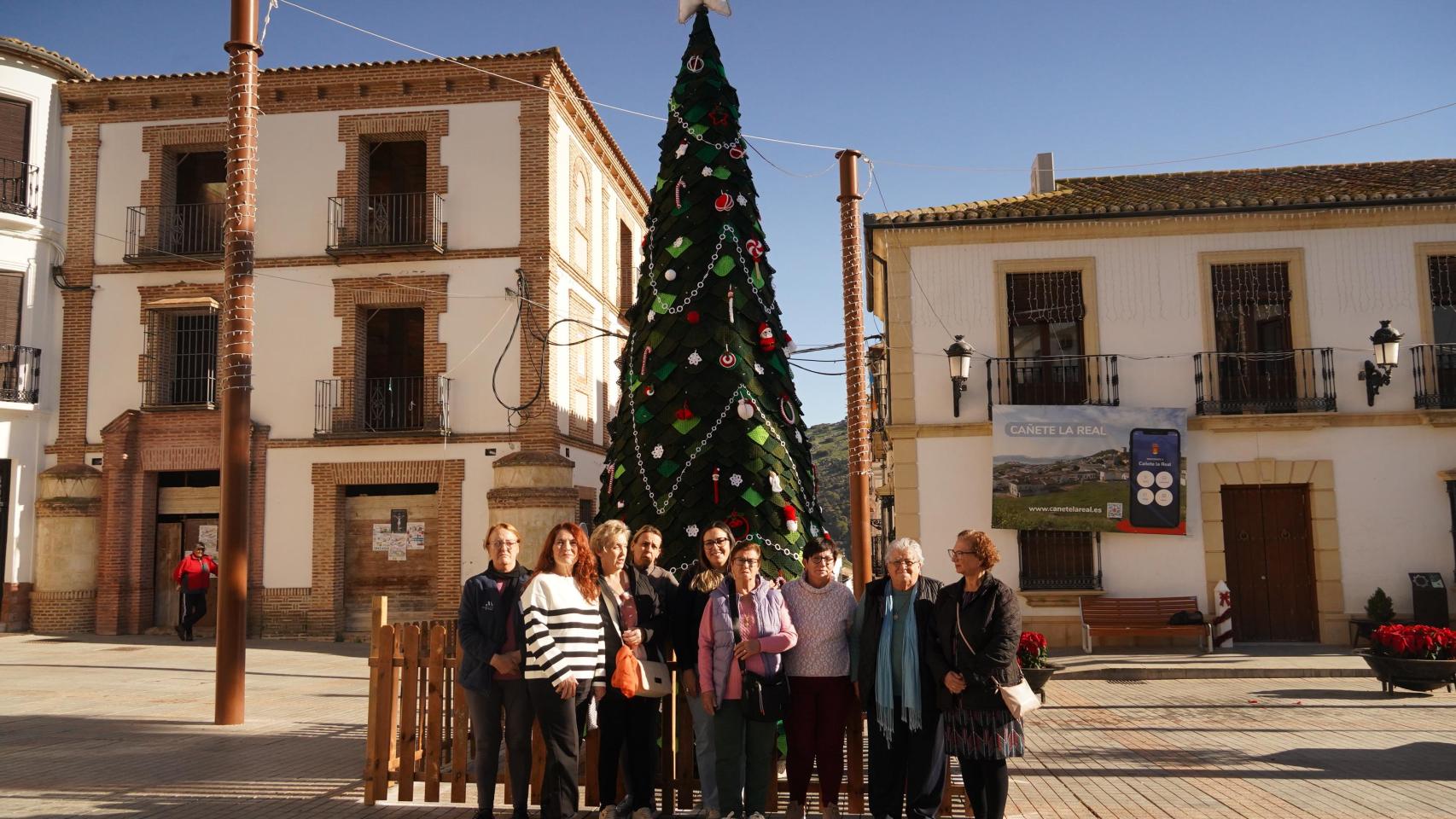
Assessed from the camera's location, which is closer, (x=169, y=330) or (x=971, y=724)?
(x=971, y=724)

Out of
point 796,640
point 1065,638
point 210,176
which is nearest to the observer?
point 796,640

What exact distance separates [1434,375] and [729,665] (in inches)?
585

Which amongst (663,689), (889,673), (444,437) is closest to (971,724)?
(889,673)

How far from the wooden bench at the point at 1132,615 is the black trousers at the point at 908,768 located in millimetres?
10336

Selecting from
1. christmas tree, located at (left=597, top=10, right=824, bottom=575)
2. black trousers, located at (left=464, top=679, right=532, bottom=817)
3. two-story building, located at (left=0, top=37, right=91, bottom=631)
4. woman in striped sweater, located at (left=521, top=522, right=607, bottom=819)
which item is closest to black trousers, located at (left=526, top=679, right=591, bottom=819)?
woman in striped sweater, located at (left=521, top=522, right=607, bottom=819)

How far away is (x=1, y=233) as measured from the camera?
62.1 feet

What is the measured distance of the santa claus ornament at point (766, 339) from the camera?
7.17 metres

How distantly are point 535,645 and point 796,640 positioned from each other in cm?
138

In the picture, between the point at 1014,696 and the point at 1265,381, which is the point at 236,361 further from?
the point at 1265,381

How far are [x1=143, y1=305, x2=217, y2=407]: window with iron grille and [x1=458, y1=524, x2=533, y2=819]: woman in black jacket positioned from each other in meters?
16.1

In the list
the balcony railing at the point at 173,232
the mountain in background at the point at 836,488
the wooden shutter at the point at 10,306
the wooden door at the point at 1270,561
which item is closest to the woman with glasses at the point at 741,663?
the wooden door at the point at 1270,561

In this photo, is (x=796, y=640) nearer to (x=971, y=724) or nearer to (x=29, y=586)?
(x=971, y=724)

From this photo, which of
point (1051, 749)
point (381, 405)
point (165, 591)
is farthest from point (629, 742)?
point (165, 591)

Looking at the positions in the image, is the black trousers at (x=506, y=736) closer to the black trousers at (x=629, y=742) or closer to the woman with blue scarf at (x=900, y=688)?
the black trousers at (x=629, y=742)
